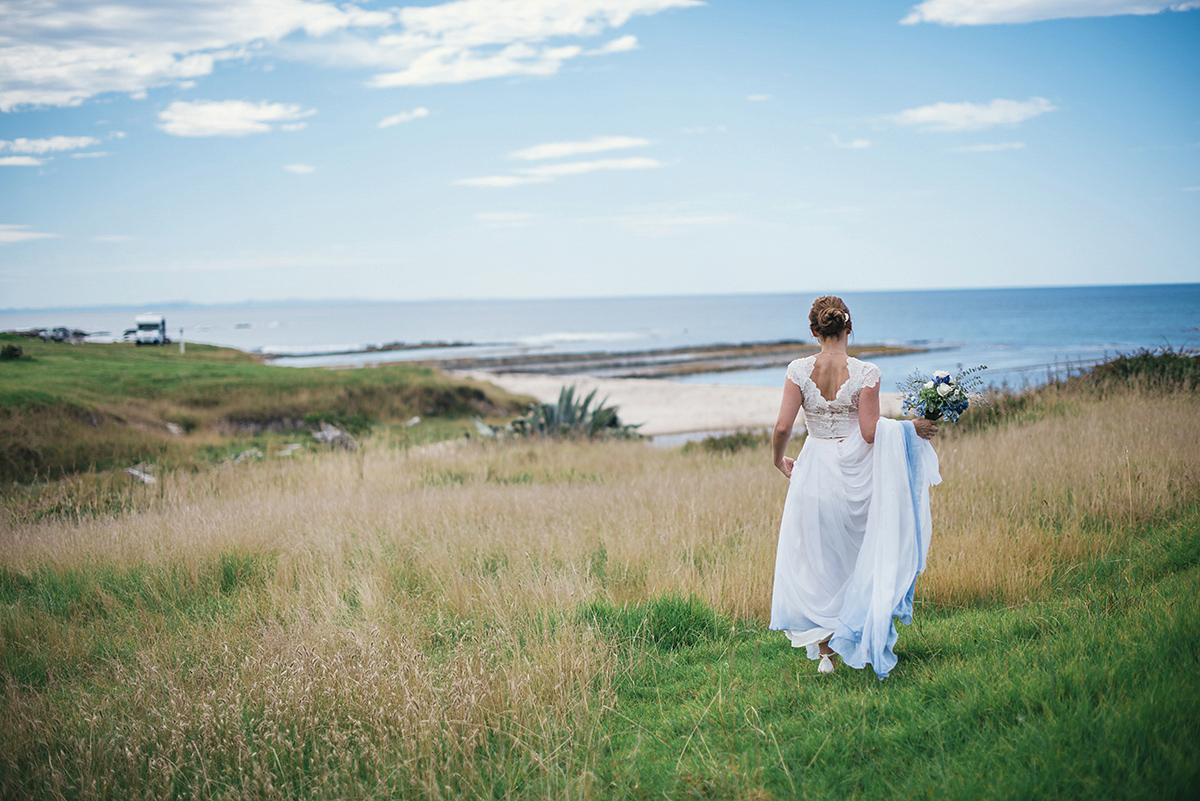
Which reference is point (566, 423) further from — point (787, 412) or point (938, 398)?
point (938, 398)

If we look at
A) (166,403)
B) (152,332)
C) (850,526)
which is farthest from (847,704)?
(152,332)

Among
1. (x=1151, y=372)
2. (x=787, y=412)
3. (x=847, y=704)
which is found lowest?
(x=847, y=704)

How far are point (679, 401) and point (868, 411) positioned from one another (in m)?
26.2

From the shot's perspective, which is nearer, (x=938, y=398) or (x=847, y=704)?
(x=847, y=704)

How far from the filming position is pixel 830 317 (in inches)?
164

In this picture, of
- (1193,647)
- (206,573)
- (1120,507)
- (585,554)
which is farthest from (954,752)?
(206,573)

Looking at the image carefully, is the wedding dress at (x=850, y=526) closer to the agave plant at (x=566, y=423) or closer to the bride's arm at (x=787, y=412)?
the bride's arm at (x=787, y=412)

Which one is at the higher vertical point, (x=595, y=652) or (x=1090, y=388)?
(x=1090, y=388)

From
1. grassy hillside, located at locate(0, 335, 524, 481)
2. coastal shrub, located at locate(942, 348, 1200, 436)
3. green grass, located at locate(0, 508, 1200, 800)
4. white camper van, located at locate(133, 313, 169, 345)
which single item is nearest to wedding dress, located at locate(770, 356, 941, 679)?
green grass, located at locate(0, 508, 1200, 800)

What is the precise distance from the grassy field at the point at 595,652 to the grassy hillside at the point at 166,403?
6277mm

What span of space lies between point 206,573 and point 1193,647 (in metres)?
7.11

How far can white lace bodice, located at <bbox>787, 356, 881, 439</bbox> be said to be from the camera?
4.13m

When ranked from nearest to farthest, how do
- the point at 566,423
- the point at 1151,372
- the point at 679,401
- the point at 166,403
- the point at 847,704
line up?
1. the point at 847,704
2. the point at 1151,372
3. the point at 566,423
4. the point at 166,403
5. the point at 679,401

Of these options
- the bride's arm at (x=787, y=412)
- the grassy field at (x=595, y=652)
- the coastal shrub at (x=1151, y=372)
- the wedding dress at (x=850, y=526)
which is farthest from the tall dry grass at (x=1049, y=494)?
the coastal shrub at (x=1151, y=372)
